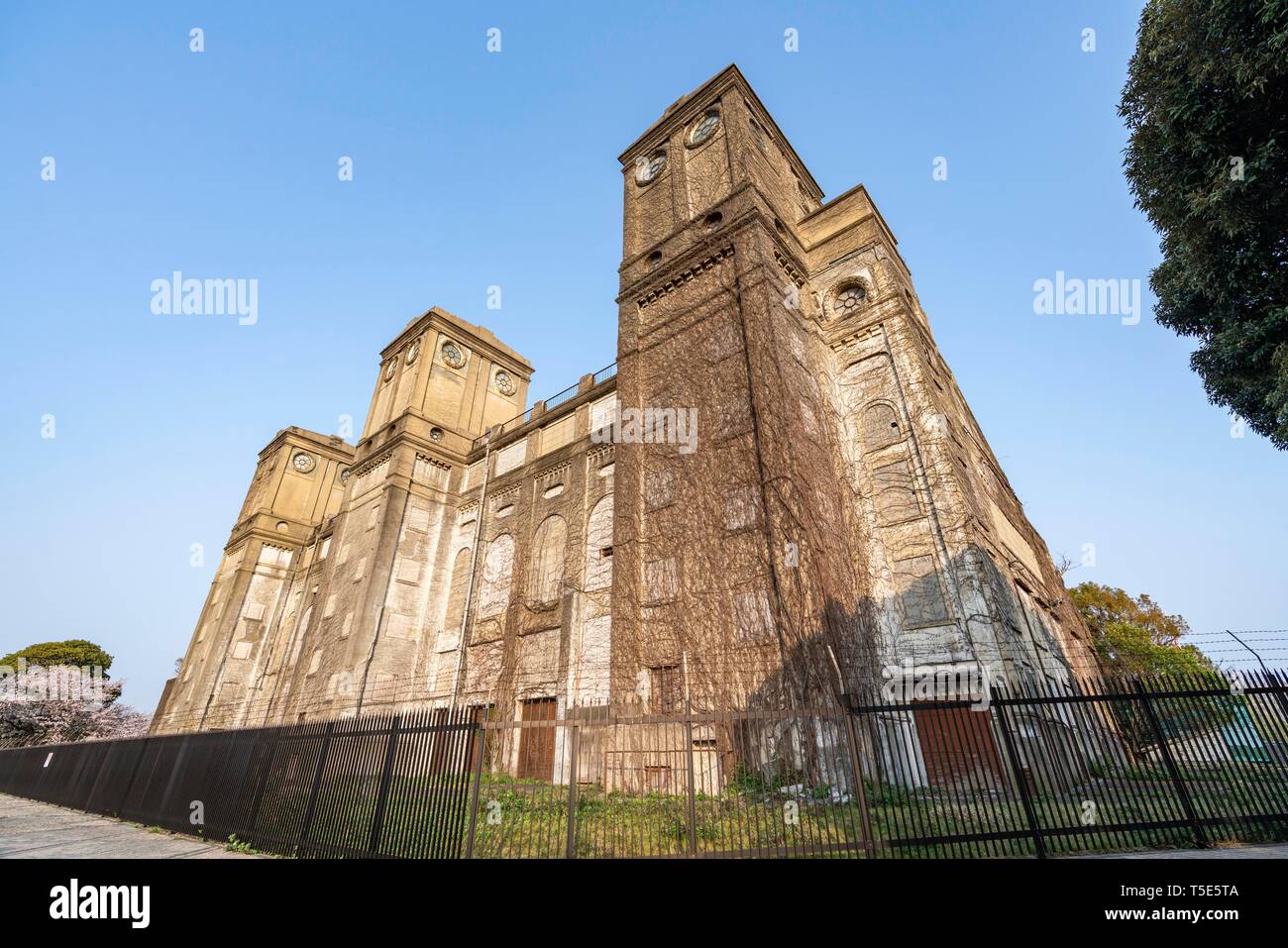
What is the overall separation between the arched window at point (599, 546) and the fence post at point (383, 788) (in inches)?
326

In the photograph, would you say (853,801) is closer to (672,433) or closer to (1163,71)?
(672,433)

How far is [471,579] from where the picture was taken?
66.5 feet

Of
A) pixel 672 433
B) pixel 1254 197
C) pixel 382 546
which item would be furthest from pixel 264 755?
pixel 1254 197

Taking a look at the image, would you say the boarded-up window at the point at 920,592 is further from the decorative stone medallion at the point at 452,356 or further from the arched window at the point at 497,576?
the decorative stone medallion at the point at 452,356

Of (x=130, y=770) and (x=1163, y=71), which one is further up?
(x=1163, y=71)

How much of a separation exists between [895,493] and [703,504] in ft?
15.6

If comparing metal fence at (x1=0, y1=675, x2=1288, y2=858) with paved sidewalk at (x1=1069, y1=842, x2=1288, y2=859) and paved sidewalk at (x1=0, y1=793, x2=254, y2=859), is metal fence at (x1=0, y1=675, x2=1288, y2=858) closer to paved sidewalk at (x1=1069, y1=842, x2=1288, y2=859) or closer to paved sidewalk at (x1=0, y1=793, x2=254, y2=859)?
paved sidewalk at (x1=1069, y1=842, x2=1288, y2=859)

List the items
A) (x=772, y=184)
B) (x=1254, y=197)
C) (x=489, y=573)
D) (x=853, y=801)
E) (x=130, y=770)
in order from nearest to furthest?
(x=853, y=801) < (x=1254, y=197) < (x=130, y=770) < (x=772, y=184) < (x=489, y=573)

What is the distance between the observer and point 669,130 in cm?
2081

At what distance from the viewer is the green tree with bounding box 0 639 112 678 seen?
125 feet

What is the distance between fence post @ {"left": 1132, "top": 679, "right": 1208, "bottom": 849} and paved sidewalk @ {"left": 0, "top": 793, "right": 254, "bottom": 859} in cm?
1239

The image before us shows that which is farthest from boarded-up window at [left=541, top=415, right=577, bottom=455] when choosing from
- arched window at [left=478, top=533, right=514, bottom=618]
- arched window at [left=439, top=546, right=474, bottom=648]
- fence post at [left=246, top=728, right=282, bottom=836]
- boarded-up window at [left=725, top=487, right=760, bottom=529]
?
fence post at [left=246, top=728, right=282, bottom=836]

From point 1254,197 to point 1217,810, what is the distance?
920cm
